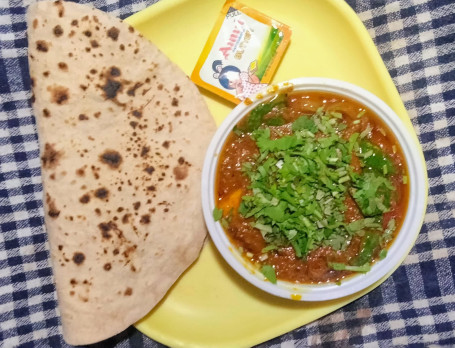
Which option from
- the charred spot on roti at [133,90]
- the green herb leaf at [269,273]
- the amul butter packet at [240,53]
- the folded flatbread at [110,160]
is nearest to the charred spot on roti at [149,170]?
the folded flatbread at [110,160]

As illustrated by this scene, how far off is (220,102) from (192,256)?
58 cm

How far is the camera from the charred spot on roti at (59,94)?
5.64 feet

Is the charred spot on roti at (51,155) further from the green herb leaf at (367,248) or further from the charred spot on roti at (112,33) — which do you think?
the green herb leaf at (367,248)

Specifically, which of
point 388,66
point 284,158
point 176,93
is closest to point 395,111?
point 388,66

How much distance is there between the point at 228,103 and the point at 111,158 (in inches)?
18.9

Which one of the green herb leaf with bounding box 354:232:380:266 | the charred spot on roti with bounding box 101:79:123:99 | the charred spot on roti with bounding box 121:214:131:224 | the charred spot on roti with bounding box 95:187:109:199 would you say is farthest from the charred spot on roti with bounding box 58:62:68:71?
the green herb leaf with bounding box 354:232:380:266

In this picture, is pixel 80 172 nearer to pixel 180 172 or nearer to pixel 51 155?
pixel 51 155

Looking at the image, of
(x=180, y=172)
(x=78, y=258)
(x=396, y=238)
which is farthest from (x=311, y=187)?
(x=78, y=258)

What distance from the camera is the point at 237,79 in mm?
1864

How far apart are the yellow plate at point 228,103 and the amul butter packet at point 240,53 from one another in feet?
0.19

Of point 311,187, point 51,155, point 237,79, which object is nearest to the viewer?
point 311,187

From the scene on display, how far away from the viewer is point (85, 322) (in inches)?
69.7

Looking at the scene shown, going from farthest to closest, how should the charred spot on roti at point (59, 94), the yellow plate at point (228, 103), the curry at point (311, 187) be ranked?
the yellow plate at point (228, 103) < the charred spot on roti at point (59, 94) < the curry at point (311, 187)

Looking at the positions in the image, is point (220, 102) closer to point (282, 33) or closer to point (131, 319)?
point (282, 33)
